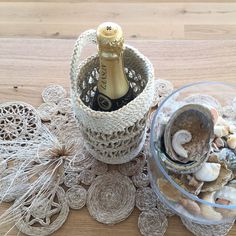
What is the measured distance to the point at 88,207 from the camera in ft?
1.77

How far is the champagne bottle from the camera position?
432 mm

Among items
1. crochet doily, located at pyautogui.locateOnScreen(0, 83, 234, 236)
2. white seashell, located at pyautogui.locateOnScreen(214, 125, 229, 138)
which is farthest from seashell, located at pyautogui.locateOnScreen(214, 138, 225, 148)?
crochet doily, located at pyautogui.locateOnScreen(0, 83, 234, 236)

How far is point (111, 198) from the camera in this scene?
54cm

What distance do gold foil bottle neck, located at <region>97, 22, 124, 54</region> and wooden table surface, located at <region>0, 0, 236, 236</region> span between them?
0.70 feet

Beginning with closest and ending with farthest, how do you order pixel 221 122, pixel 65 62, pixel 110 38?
pixel 110 38 < pixel 221 122 < pixel 65 62

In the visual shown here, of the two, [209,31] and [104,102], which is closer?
[104,102]

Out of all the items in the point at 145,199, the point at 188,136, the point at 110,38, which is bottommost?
the point at 145,199

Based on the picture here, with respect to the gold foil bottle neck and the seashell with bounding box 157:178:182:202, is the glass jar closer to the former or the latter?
the seashell with bounding box 157:178:182:202

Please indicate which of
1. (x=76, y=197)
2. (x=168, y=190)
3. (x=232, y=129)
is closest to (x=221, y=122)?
(x=232, y=129)

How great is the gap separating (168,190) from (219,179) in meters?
0.06

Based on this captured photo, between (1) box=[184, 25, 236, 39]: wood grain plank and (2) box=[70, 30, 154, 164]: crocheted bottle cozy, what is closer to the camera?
(2) box=[70, 30, 154, 164]: crocheted bottle cozy

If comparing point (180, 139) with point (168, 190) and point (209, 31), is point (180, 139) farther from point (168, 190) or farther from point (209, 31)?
point (209, 31)

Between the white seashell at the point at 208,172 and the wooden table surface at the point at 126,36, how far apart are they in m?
0.18

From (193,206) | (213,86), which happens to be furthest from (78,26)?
(193,206)
